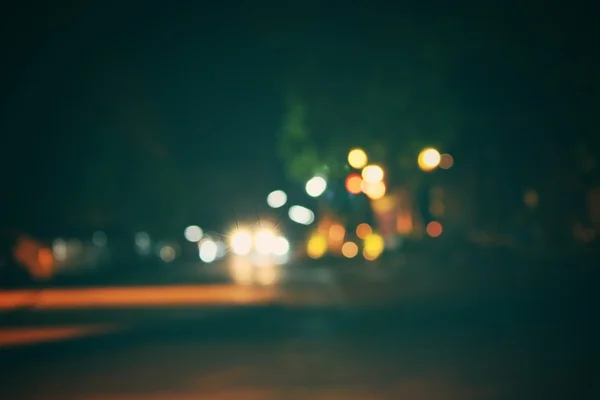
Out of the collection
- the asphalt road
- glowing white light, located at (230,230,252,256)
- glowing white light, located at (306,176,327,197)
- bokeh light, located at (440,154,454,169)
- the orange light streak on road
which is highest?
glowing white light, located at (230,230,252,256)

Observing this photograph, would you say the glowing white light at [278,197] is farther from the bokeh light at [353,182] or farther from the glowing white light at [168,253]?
the bokeh light at [353,182]

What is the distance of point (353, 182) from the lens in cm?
3189

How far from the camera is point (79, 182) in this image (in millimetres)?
53969

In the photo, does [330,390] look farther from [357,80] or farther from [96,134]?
[96,134]

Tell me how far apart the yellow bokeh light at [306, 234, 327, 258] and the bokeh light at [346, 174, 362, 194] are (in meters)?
42.6

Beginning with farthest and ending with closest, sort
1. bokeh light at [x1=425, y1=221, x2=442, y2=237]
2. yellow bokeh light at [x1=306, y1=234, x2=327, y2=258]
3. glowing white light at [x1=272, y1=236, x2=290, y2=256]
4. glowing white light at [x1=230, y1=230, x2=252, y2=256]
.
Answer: glowing white light at [x1=230, y1=230, x2=252, y2=256], glowing white light at [x1=272, y1=236, x2=290, y2=256], yellow bokeh light at [x1=306, y1=234, x2=327, y2=258], bokeh light at [x1=425, y1=221, x2=442, y2=237]

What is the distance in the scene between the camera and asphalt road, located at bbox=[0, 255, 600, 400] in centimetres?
1274

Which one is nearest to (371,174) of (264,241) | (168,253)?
(264,241)

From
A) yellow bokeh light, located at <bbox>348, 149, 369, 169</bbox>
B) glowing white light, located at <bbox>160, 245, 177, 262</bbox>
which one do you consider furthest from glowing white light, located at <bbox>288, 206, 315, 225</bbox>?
yellow bokeh light, located at <bbox>348, 149, 369, 169</bbox>

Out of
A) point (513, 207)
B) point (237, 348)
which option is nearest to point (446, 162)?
point (513, 207)

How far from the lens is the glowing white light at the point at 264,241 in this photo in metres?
105

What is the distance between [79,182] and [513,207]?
947 inches

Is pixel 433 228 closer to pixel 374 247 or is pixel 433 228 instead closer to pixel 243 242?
pixel 374 247

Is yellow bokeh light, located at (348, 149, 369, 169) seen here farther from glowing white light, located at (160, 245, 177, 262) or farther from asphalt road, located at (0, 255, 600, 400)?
glowing white light, located at (160, 245, 177, 262)
